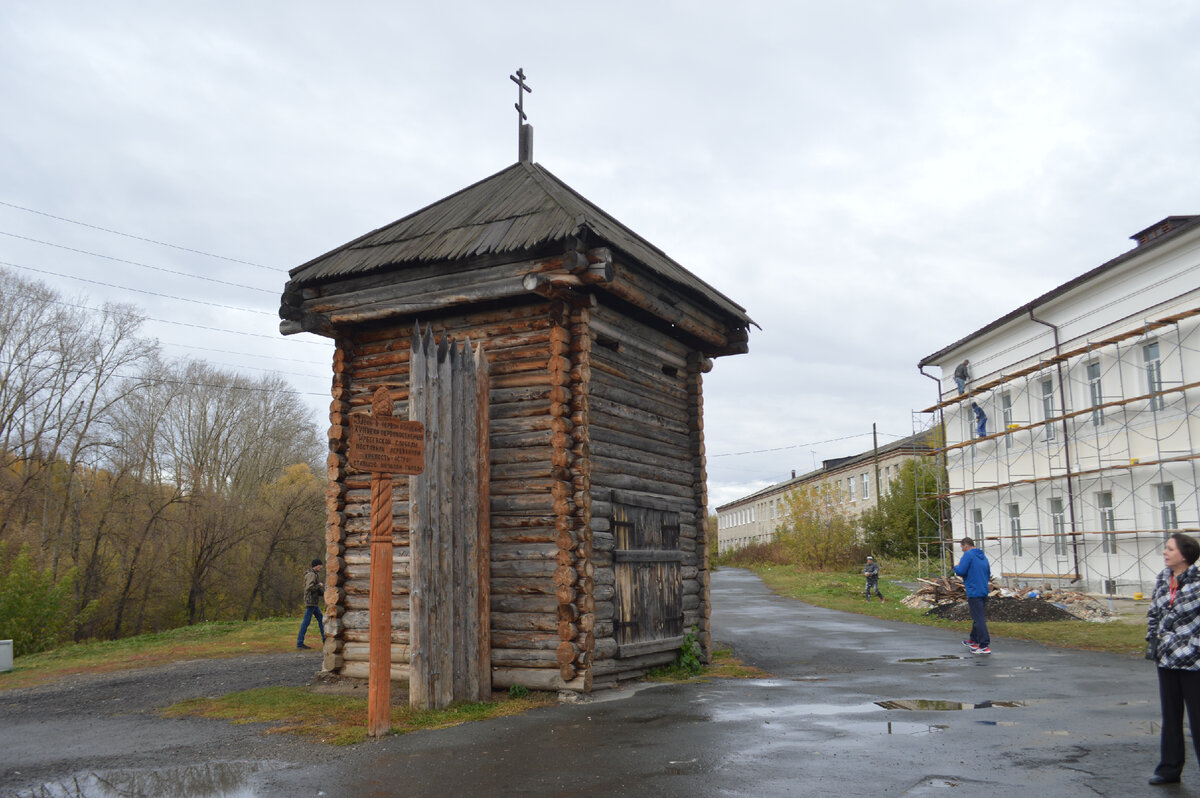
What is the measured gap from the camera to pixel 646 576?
12305mm

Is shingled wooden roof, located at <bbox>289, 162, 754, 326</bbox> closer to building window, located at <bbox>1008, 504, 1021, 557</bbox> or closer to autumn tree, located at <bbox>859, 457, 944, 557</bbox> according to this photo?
building window, located at <bbox>1008, 504, 1021, 557</bbox>

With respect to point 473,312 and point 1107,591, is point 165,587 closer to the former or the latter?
point 473,312

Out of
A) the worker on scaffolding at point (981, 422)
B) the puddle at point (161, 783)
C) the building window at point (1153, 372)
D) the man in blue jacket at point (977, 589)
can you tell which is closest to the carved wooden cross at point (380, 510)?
the puddle at point (161, 783)

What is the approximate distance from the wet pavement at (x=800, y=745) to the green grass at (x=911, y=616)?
15.0ft

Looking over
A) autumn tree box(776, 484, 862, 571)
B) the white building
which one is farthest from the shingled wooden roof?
autumn tree box(776, 484, 862, 571)

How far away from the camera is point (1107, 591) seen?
81.6 feet

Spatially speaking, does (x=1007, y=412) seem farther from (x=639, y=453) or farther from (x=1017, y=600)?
(x=639, y=453)

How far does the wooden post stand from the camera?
8.38 m

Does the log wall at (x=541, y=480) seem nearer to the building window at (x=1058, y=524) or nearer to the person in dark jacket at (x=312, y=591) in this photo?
the person in dark jacket at (x=312, y=591)

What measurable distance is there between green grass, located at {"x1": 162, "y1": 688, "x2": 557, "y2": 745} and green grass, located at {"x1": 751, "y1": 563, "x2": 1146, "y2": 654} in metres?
11.5

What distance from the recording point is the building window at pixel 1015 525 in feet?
99.2

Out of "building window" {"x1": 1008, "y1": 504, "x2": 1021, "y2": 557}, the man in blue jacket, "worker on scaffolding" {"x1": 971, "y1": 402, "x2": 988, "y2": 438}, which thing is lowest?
the man in blue jacket

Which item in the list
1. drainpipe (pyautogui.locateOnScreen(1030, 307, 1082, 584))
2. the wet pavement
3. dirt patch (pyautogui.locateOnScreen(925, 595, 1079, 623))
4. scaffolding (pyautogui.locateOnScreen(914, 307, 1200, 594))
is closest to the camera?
the wet pavement

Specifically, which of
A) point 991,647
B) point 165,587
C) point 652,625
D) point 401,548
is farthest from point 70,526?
point 991,647
